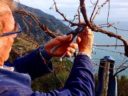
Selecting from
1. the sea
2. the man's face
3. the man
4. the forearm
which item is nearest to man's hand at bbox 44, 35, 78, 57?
the man

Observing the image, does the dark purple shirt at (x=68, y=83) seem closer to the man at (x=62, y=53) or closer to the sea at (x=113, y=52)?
the man at (x=62, y=53)

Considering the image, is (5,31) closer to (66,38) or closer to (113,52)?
(66,38)

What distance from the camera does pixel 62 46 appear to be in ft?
8.92

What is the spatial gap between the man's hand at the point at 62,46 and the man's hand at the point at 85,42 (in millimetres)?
62

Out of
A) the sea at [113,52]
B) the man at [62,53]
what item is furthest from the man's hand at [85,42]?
the sea at [113,52]

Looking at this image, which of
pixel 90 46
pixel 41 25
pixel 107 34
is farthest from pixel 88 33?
pixel 41 25

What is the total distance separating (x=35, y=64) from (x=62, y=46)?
303mm

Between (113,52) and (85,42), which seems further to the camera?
(113,52)

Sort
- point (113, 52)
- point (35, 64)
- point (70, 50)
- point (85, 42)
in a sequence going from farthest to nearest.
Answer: point (113, 52) → point (35, 64) → point (70, 50) → point (85, 42)

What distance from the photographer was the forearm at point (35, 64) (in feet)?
9.65

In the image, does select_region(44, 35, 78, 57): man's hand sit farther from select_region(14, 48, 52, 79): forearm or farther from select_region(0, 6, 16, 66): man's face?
select_region(0, 6, 16, 66): man's face

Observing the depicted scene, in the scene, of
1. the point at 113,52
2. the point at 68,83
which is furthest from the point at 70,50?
the point at 113,52

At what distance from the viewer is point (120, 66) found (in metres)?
4.01

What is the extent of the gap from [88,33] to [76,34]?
0.28 ft
